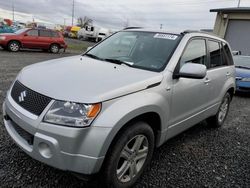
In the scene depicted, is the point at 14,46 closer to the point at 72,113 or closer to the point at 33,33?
the point at 33,33

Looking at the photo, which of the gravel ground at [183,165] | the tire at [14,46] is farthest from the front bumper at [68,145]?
the tire at [14,46]

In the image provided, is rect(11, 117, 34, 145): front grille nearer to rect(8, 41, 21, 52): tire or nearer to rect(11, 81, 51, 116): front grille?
rect(11, 81, 51, 116): front grille

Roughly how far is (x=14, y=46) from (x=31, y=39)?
115 cm

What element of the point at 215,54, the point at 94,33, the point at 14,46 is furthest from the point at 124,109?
the point at 94,33

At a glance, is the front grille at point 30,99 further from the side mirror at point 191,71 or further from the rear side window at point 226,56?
the rear side window at point 226,56

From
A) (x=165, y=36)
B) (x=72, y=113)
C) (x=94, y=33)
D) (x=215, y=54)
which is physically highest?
(x=165, y=36)

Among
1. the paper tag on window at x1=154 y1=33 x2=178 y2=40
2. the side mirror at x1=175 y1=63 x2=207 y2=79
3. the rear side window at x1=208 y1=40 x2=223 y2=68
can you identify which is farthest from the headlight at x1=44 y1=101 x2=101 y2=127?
the rear side window at x1=208 y1=40 x2=223 y2=68

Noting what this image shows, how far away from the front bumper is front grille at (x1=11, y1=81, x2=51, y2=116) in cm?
8

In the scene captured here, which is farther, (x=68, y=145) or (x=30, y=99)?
(x=30, y=99)

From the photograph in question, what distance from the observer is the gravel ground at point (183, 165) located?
9.09ft

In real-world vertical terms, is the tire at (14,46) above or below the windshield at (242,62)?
below

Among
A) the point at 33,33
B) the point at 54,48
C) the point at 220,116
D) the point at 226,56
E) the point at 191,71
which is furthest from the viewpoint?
the point at 54,48

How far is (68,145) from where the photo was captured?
213 centimetres

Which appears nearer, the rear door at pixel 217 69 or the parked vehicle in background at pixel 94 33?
the rear door at pixel 217 69
